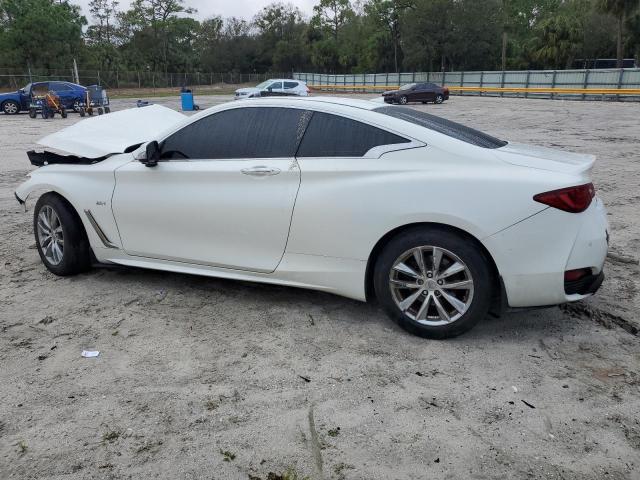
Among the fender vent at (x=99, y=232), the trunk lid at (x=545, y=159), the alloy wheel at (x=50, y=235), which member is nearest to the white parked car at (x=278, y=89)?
the alloy wheel at (x=50, y=235)

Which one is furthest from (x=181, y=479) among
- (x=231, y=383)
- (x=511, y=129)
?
(x=511, y=129)

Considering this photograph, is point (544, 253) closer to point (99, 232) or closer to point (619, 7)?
point (99, 232)

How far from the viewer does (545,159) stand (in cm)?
360

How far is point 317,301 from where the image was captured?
426 centimetres

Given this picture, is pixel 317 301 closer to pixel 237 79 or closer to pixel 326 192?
pixel 326 192

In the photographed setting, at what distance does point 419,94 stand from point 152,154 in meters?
31.2

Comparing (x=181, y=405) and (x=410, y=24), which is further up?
(x=410, y=24)

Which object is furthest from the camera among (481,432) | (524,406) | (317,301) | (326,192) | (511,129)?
(511,129)

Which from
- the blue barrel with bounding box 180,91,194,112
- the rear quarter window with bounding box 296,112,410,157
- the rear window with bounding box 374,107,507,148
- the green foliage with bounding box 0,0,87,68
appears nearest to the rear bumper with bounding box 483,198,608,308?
the rear window with bounding box 374,107,507,148

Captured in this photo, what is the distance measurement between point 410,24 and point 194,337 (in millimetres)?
68399

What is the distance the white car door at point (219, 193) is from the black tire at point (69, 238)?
52cm

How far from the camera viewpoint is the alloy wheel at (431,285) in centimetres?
342

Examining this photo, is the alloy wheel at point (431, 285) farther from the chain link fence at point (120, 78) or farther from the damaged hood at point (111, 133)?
the chain link fence at point (120, 78)

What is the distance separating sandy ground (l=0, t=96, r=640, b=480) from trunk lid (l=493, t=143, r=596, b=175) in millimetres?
1100
